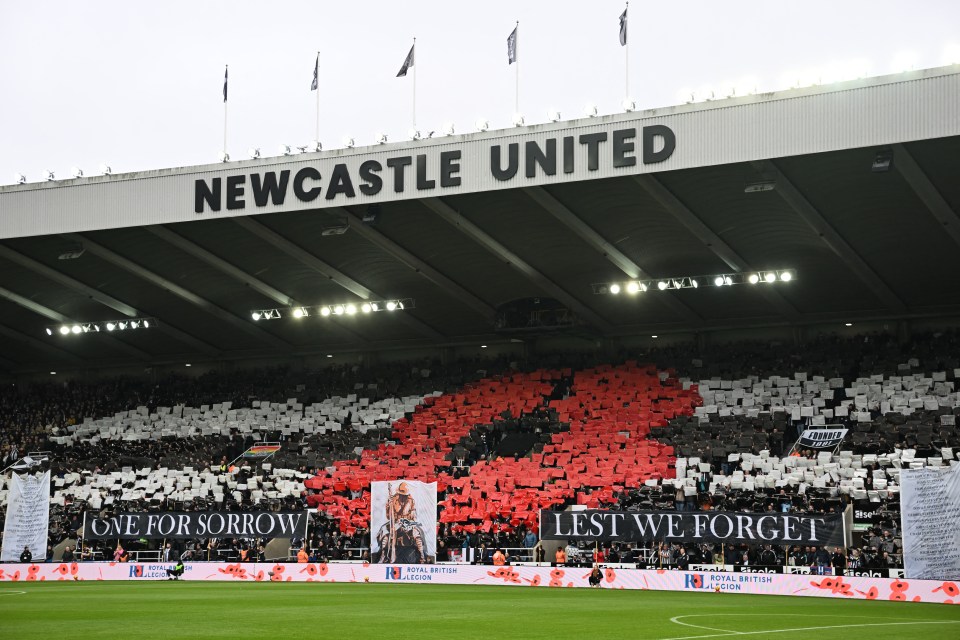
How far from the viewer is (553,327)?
50.8 m

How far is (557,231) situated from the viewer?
42.2 meters

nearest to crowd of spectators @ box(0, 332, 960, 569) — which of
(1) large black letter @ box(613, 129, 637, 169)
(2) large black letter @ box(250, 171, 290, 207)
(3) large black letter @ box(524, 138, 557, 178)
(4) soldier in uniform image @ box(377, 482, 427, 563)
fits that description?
(4) soldier in uniform image @ box(377, 482, 427, 563)

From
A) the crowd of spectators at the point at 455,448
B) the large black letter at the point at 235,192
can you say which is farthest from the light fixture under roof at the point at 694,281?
the large black letter at the point at 235,192

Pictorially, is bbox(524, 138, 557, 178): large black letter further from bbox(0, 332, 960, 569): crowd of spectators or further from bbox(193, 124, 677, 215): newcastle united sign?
bbox(0, 332, 960, 569): crowd of spectators

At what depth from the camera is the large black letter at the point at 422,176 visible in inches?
1533

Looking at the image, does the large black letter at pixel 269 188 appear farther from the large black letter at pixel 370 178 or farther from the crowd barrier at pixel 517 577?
the crowd barrier at pixel 517 577

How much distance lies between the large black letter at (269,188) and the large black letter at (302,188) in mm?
374

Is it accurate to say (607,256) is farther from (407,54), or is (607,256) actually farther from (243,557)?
(243,557)

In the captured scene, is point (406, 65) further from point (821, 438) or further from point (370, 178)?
point (821, 438)

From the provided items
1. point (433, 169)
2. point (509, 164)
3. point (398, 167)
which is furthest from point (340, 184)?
point (509, 164)

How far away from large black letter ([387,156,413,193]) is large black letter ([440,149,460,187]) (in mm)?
1205

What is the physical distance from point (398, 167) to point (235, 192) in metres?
6.22

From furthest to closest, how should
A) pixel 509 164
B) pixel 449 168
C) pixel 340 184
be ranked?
pixel 340 184
pixel 449 168
pixel 509 164

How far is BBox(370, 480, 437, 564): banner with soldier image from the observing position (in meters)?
35.6
